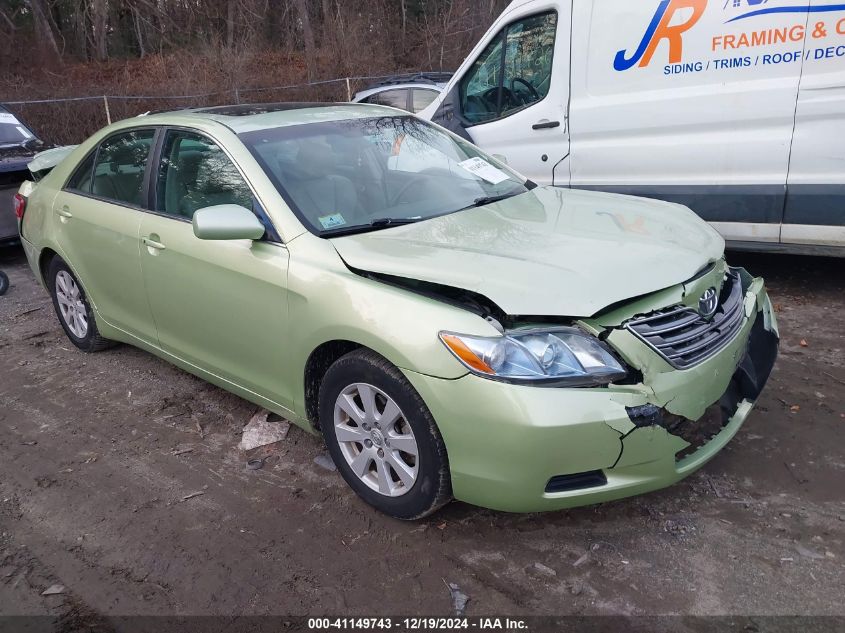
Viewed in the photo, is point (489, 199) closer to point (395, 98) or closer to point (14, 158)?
point (14, 158)

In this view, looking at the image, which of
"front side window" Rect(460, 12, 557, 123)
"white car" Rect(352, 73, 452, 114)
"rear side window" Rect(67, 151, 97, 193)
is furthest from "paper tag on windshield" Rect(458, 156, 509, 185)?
"white car" Rect(352, 73, 452, 114)

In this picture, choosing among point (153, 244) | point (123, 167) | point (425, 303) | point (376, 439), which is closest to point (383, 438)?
point (376, 439)

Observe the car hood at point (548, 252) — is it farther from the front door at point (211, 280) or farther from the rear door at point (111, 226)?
the rear door at point (111, 226)

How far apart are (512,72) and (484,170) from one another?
2.41m

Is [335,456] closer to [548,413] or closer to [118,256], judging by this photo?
[548,413]

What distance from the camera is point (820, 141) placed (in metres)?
4.70

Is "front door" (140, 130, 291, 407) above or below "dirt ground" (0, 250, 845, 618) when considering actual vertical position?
above

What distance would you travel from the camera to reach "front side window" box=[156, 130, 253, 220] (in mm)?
3445

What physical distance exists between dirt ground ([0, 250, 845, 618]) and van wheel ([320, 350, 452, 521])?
158 mm

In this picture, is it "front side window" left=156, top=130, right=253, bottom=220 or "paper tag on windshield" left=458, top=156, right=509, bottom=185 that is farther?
"paper tag on windshield" left=458, top=156, right=509, bottom=185

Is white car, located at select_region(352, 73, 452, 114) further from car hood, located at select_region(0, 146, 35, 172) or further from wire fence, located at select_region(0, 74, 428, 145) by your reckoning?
wire fence, located at select_region(0, 74, 428, 145)

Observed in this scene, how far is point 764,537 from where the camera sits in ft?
8.95

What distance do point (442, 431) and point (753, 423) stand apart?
5.99 feet

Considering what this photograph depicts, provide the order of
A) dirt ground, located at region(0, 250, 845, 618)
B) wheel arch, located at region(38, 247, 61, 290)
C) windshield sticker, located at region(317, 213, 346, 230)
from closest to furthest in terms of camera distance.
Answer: dirt ground, located at region(0, 250, 845, 618)
windshield sticker, located at region(317, 213, 346, 230)
wheel arch, located at region(38, 247, 61, 290)
